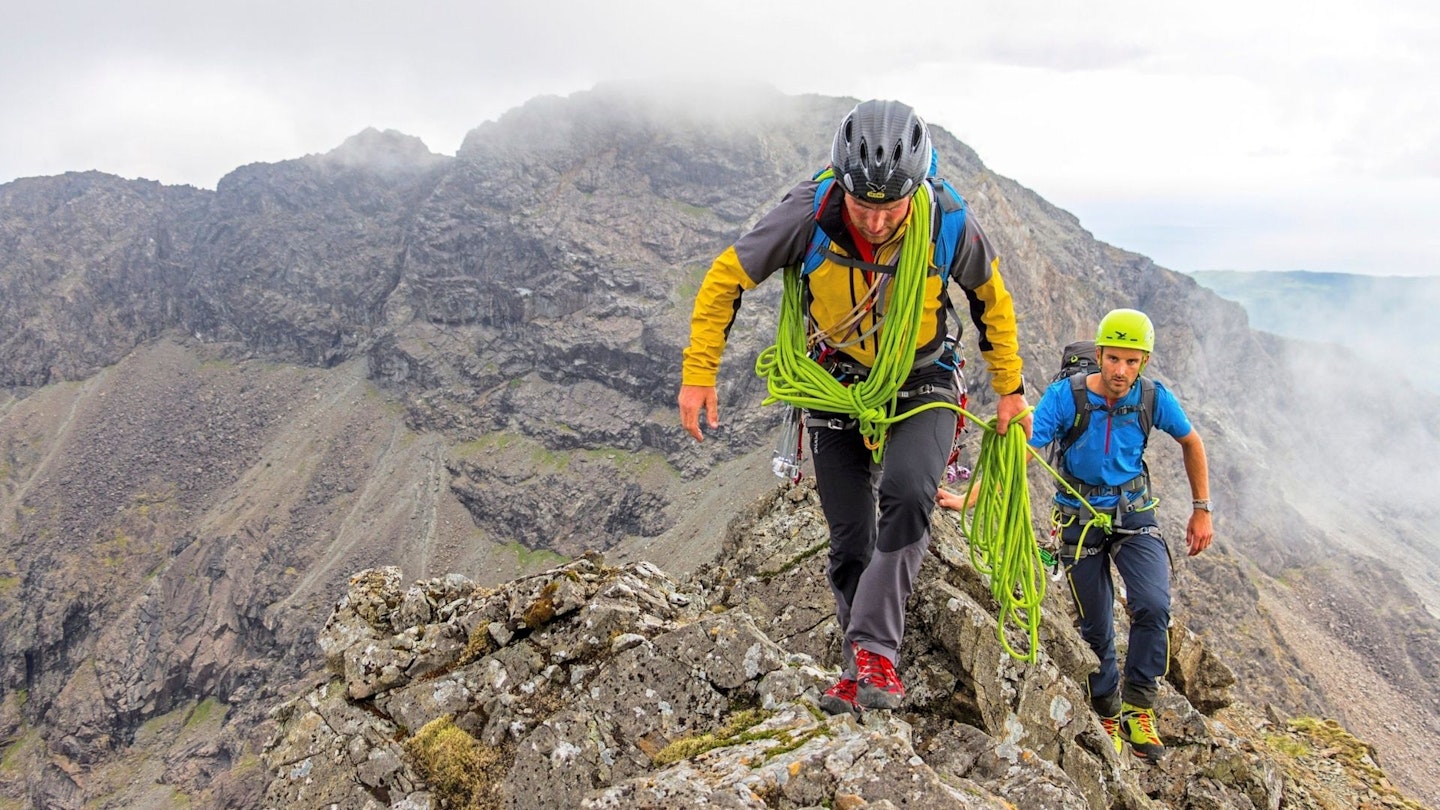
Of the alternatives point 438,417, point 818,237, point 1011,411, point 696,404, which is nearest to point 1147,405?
point 1011,411

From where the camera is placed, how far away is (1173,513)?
10994 centimetres

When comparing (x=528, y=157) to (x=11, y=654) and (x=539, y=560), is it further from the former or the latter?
(x=11, y=654)

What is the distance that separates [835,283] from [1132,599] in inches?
224

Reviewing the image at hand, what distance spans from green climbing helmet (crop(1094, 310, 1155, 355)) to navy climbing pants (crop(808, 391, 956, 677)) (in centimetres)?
309

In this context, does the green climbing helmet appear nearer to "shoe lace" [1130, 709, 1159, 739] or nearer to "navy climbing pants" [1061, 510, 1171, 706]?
"navy climbing pants" [1061, 510, 1171, 706]

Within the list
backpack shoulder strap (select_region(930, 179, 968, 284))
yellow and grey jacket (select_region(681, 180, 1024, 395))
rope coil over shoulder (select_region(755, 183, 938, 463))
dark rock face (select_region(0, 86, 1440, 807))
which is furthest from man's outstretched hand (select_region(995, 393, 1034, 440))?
dark rock face (select_region(0, 86, 1440, 807))

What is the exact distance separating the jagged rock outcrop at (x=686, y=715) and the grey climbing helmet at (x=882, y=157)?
12.8ft

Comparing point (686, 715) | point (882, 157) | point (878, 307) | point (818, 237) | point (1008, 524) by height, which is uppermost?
point (882, 157)

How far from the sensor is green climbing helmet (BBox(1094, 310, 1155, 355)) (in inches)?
326

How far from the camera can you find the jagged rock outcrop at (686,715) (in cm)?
552

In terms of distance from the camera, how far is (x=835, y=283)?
6.05 m

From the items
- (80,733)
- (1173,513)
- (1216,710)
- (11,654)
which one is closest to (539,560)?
(80,733)

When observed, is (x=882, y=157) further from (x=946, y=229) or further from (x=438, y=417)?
(x=438, y=417)

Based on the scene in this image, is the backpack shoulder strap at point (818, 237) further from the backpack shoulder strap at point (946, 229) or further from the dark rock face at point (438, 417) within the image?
the dark rock face at point (438, 417)
